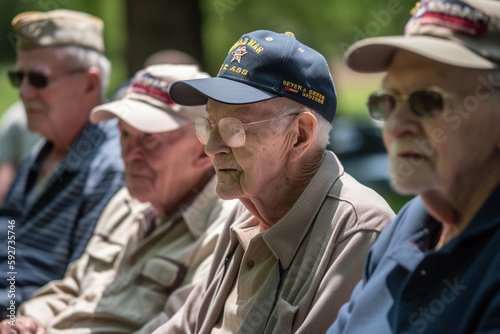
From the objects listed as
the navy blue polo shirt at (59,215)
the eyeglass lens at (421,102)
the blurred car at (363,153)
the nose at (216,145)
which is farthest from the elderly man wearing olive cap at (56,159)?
the blurred car at (363,153)

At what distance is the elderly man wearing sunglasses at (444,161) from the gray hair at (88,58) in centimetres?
326

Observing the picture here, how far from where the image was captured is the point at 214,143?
272 cm

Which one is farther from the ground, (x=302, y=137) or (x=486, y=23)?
(x=486, y=23)

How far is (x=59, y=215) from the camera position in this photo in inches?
170

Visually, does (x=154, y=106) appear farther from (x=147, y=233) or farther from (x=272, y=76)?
(x=272, y=76)

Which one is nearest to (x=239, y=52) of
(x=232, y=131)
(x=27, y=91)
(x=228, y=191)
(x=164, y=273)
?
(x=232, y=131)

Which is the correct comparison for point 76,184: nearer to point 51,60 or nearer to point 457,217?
point 51,60

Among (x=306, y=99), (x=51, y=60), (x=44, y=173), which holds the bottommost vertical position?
(x=44, y=173)

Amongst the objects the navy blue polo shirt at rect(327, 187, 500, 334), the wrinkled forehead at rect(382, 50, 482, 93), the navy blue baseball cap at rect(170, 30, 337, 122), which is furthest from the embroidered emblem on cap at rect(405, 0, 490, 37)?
the navy blue baseball cap at rect(170, 30, 337, 122)

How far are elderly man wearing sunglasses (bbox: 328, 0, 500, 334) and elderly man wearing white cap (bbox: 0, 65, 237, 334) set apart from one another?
1.42 meters

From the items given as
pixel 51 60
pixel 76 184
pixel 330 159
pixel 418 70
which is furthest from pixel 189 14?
pixel 418 70

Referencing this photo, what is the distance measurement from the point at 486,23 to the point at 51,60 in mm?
3656

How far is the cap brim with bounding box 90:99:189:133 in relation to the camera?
3.57 m

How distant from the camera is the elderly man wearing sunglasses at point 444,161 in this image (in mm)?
1821
